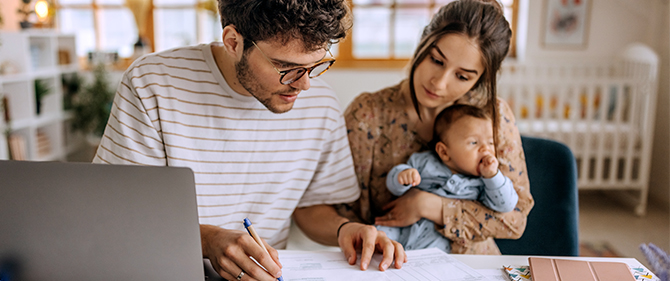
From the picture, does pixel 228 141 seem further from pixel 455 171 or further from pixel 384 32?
pixel 384 32

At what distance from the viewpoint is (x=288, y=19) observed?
99cm

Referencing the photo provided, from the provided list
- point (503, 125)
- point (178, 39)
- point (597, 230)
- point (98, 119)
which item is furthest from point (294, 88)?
point (178, 39)

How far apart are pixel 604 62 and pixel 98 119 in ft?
13.8

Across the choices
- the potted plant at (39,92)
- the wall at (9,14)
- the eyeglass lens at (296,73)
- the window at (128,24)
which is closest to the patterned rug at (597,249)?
the eyeglass lens at (296,73)

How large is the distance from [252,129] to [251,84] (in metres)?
0.16

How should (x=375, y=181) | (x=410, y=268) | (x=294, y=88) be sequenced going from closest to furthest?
1. (x=410, y=268)
2. (x=294, y=88)
3. (x=375, y=181)

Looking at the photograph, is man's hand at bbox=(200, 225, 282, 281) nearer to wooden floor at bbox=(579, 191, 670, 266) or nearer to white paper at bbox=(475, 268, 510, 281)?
white paper at bbox=(475, 268, 510, 281)

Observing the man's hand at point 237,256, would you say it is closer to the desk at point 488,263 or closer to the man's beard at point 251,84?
the desk at point 488,263

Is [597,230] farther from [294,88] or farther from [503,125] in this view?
[294,88]

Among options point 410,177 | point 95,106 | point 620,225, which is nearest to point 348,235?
point 410,177

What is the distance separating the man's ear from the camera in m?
Answer: 1.06

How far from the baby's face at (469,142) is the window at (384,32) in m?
3.00

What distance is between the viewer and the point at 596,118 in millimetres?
3689

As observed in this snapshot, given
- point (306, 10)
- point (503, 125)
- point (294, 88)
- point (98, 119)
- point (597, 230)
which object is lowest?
point (597, 230)
